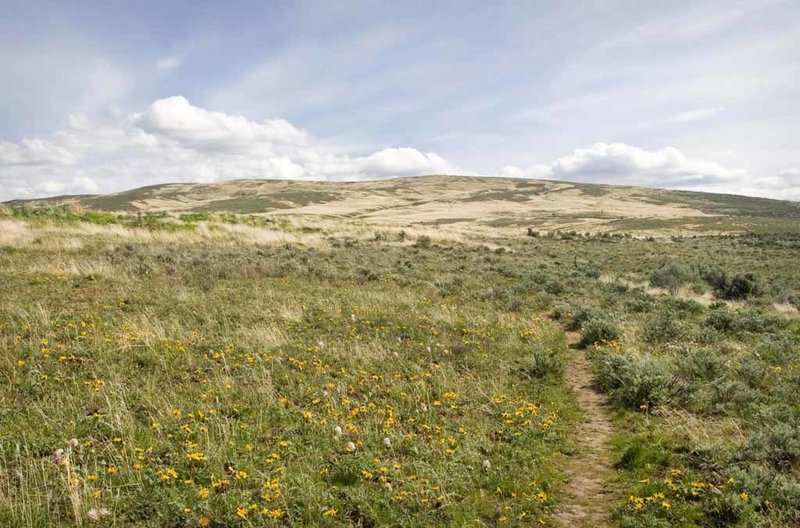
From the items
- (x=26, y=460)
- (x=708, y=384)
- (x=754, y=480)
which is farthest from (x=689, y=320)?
(x=26, y=460)

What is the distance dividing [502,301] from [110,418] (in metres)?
12.0

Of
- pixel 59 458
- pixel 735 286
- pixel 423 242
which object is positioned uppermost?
pixel 423 242

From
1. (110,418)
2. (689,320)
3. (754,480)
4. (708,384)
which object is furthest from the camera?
(689,320)

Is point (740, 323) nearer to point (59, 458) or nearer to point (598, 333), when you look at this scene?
point (598, 333)

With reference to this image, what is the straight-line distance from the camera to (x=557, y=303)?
16.2 metres

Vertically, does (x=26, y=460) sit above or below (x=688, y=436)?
above

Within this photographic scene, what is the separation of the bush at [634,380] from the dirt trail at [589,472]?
31 cm

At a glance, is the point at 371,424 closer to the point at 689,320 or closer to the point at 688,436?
the point at 688,436

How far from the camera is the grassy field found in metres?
4.98

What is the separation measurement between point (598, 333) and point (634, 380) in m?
3.79

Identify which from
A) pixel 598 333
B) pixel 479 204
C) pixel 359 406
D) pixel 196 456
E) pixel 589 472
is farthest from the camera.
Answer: pixel 479 204

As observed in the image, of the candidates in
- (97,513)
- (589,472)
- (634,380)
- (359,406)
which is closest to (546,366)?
(634,380)

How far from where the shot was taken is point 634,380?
811 cm

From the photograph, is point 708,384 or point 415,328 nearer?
point 708,384
